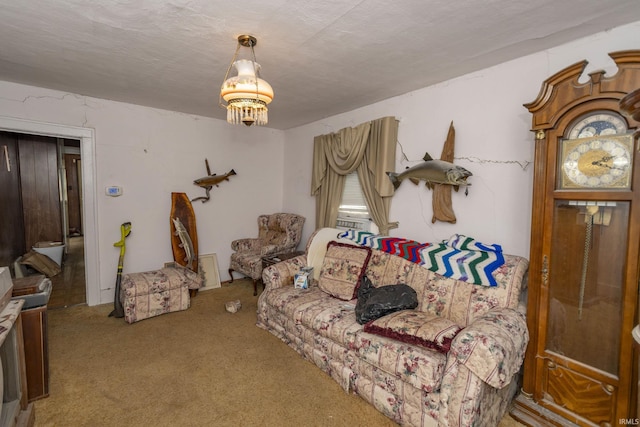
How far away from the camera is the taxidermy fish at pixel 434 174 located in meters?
2.50

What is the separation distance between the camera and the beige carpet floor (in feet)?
5.96

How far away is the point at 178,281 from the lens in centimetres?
342

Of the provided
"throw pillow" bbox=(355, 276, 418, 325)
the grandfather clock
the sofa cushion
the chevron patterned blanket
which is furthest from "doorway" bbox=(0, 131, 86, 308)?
the grandfather clock

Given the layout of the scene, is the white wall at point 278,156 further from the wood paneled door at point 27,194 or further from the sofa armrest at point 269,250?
the wood paneled door at point 27,194

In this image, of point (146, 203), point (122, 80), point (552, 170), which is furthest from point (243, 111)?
point (146, 203)

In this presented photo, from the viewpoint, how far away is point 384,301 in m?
2.20

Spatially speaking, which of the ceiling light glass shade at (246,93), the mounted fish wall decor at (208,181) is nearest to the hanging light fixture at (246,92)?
the ceiling light glass shade at (246,93)

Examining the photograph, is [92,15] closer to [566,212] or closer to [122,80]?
[122,80]

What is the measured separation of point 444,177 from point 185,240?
3.20 m

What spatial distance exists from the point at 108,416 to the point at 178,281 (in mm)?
1701

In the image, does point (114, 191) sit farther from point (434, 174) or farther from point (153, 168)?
point (434, 174)

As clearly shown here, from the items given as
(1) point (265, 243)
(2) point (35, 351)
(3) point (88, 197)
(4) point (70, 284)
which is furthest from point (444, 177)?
(4) point (70, 284)

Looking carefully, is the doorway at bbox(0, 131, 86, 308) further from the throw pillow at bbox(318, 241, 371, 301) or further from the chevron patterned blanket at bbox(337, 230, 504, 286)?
the chevron patterned blanket at bbox(337, 230, 504, 286)

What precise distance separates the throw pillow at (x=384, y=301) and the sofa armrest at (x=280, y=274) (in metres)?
0.94
